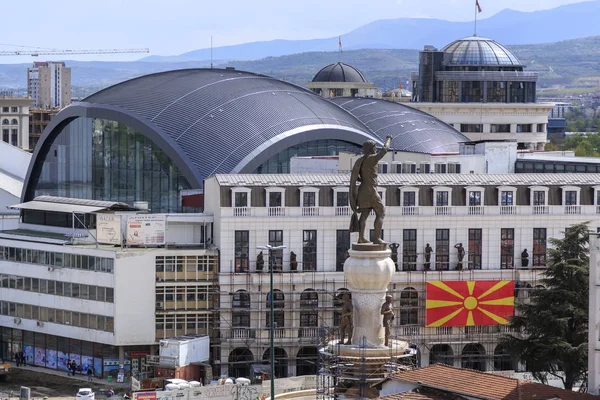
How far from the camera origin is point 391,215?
9831 cm

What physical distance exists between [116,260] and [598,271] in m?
38.0

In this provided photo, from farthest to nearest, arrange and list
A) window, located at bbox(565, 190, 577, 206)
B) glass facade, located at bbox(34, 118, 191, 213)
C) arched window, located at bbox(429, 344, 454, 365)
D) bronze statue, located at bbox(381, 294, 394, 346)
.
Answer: glass facade, located at bbox(34, 118, 191, 213) < window, located at bbox(565, 190, 577, 206) < arched window, located at bbox(429, 344, 454, 365) < bronze statue, located at bbox(381, 294, 394, 346)

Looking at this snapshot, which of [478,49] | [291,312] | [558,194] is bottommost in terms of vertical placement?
[291,312]

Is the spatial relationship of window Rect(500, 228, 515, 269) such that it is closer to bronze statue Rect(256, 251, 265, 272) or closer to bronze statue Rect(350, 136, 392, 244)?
bronze statue Rect(256, 251, 265, 272)

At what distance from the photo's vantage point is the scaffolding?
96938 mm

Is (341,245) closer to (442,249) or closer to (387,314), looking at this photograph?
(442,249)

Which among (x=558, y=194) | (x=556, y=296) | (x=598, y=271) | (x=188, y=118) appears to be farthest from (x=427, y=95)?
(x=598, y=271)

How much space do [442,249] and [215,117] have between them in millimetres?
22622

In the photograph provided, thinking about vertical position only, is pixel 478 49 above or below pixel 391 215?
above

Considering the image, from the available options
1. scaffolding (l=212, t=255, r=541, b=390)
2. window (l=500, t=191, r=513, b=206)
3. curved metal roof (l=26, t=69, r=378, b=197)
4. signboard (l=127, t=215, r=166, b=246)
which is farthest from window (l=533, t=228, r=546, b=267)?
signboard (l=127, t=215, r=166, b=246)

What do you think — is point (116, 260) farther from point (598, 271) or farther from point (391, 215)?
point (598, 271)

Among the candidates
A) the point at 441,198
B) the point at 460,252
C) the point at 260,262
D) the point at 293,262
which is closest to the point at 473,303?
the point at 460,252

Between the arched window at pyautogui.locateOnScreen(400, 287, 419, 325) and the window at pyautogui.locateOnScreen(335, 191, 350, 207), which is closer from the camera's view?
the window at pyautogui.locateOnScreen(335, 191, 350, 207)

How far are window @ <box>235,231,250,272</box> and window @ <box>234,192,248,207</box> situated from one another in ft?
5.27
